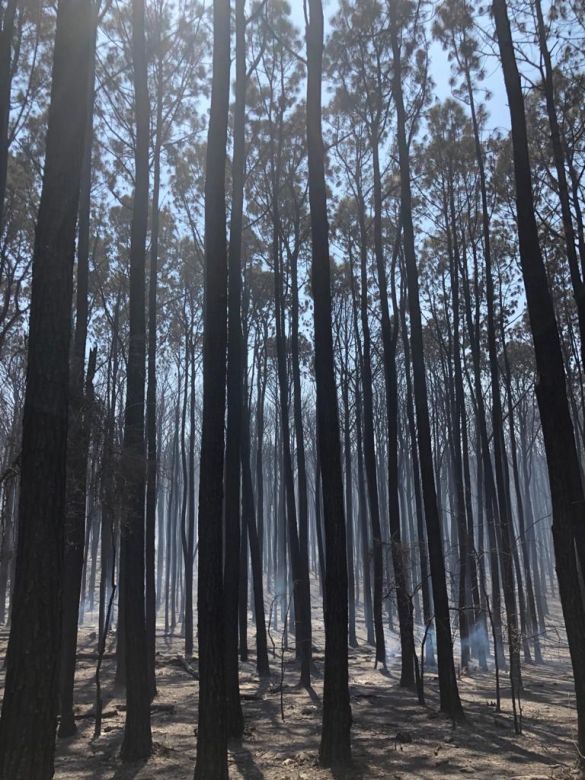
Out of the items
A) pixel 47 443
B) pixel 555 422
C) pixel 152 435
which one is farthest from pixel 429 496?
pixel 47 443

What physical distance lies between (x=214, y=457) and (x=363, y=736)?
16.5 feet

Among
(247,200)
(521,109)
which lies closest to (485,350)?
(247,200)

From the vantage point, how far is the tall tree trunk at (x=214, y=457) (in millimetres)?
6141

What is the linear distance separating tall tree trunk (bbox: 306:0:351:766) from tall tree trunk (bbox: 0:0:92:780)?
12.8 ft

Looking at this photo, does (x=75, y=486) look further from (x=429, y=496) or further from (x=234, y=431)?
(x=429, y=496)

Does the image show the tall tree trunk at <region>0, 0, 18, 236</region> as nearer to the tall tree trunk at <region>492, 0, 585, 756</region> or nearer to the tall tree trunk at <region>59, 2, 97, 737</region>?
the tall tree trunk at <region>59, 2, 97, 737</region>

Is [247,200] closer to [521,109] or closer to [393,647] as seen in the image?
[521,109]

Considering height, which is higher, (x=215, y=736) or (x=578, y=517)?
(x=578, y=517)

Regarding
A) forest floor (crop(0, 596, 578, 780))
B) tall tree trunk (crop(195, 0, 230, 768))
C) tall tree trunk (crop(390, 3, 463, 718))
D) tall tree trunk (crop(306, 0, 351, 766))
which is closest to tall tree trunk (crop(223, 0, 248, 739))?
forest floor (crop(0, 596, 578, 780))

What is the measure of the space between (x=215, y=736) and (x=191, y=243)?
16710 mm

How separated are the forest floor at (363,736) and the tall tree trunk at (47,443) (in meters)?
4.00

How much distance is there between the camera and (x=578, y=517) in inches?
316

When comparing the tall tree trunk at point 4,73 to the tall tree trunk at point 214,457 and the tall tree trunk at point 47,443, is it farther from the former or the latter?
the tall tree trunk at point 47,443

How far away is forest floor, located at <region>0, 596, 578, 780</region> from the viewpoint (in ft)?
24.6
